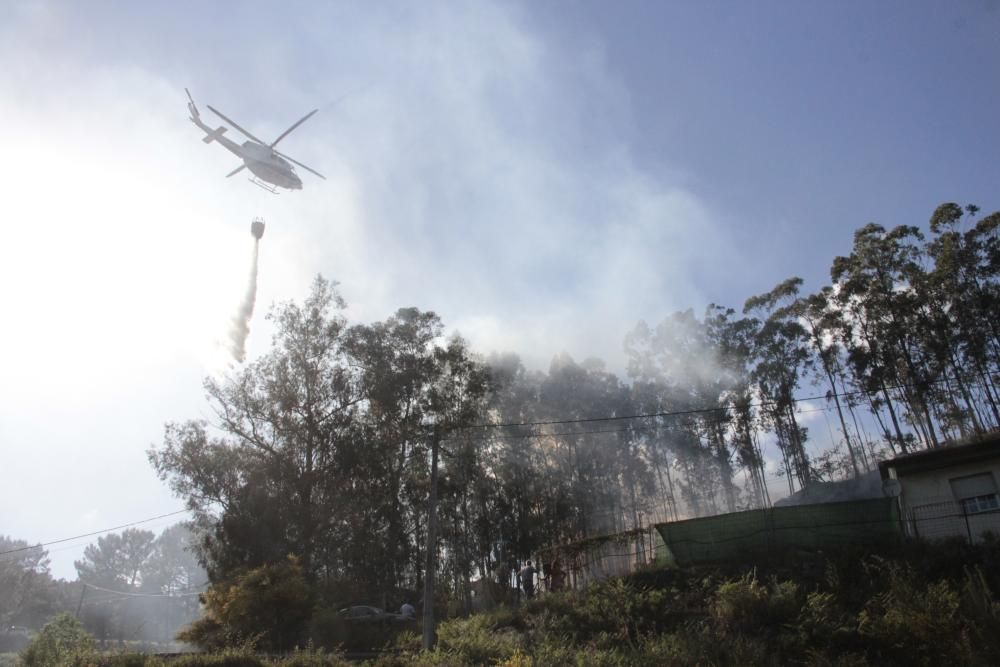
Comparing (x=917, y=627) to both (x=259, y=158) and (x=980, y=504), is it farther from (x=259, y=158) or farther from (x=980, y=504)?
(x=259, y=158)

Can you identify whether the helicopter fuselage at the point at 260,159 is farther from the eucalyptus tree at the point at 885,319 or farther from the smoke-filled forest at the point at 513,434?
the eucalyptus tree at the point at 885,319

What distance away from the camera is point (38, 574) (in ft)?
269

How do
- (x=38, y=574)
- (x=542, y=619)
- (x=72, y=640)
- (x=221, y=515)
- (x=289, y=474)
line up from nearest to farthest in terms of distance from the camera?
(x=542, y=619), (x=72, y=640), (x=221, y=515), (x=289, y=474), (x=38, y=574)

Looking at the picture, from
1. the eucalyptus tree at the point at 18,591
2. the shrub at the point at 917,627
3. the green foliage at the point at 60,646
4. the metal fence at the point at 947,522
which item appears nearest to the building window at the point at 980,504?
the metal fence at the point at 947,522

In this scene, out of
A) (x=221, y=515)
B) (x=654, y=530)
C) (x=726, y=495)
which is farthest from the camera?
(x=726, y=495)

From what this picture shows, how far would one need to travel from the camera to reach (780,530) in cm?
2381

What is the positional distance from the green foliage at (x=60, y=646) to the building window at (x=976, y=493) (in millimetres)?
29112

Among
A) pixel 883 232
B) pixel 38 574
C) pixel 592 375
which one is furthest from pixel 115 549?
pixel 883 232

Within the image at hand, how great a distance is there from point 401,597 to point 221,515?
1181 centimetres

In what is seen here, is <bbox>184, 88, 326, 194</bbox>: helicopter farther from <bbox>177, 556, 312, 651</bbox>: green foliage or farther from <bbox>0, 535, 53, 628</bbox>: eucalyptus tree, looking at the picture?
<bbox>0, 535, 53, 628</bbox>: eucalyptus tree

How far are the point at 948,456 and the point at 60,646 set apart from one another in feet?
106

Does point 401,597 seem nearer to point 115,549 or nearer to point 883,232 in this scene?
point 883,232

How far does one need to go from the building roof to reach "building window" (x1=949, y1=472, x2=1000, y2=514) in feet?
2.06

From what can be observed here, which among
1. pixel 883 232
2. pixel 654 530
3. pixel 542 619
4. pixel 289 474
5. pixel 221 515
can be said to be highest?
pixel 883 232
